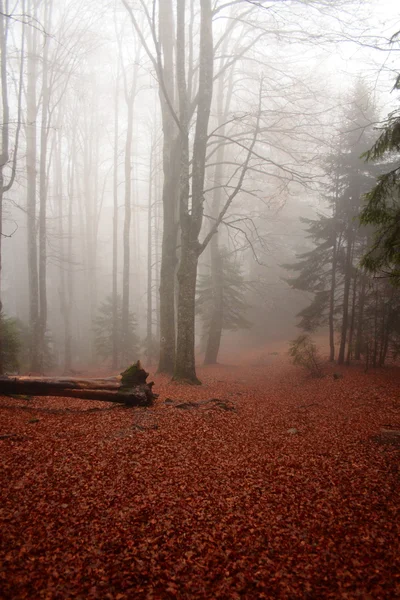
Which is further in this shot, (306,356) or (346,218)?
(346,218)

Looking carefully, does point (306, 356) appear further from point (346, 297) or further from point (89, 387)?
point (89, 387)

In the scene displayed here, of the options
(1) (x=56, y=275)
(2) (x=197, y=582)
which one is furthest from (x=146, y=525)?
(1) (x=56, y=275)

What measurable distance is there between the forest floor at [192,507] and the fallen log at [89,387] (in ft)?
0.88

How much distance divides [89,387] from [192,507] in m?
3.13

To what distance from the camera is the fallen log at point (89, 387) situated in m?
5.30

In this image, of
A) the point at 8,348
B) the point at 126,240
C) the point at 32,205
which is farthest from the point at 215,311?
the point at 32,205

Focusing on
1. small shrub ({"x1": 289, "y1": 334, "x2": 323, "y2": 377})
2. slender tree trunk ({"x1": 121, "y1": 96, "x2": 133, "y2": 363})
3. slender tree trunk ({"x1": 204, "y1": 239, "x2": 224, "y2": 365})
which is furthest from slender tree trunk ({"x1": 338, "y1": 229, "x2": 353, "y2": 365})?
slender tree trunk ({"x1": 121, "y1": 96, "x2": 133, "y2": 363})

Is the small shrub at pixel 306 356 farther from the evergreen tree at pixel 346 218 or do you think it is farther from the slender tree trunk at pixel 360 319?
the slender tree trunk at pixel 360 319

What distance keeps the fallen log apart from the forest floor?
269mm

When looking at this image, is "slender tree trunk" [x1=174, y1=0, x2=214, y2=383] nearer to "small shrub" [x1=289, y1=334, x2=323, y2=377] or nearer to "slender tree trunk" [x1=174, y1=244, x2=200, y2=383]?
"slender tree trunk" [x1=174, y1=244, x2=200, y2=383]

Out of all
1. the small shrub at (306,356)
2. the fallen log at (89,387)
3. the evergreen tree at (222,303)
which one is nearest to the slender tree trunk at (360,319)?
the small shrub at (306,356)

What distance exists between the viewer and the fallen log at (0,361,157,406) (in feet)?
17.4

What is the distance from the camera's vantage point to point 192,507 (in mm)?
2840

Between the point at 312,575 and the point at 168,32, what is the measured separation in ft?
46.9
